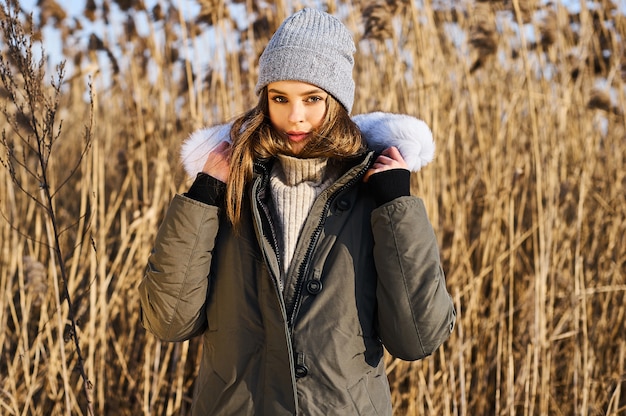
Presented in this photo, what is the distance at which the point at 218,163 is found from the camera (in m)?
1.27

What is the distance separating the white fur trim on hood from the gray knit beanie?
0.08m

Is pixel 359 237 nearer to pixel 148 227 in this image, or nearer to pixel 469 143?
pixel 148 227

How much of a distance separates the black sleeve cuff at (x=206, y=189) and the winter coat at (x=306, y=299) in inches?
0.9

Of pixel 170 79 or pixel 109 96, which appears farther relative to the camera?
pixel 109 96

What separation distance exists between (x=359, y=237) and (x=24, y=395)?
1327mm

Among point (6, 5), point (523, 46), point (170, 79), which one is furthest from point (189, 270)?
point (170, 79)

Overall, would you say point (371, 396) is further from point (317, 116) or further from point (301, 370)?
point (317, 116)

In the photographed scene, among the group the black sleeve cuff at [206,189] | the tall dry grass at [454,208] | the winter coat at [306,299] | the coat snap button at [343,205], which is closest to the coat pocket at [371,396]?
the winter coat at [306,299]

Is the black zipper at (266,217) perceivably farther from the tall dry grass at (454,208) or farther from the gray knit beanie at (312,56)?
the tall dry grass at (454,208)

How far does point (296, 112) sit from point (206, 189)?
205 mm

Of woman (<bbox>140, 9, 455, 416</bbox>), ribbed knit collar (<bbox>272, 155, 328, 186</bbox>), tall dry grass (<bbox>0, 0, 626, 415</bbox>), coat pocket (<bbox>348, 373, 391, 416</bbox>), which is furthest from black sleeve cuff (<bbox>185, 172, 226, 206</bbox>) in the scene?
tall dry grass (<bbox>0, 0, 626, 415</bbox>)

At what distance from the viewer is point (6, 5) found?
1.30 metres

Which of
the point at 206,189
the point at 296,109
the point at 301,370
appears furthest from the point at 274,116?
the point at 301,370

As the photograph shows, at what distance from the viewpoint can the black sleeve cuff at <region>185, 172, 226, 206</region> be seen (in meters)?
1.25
